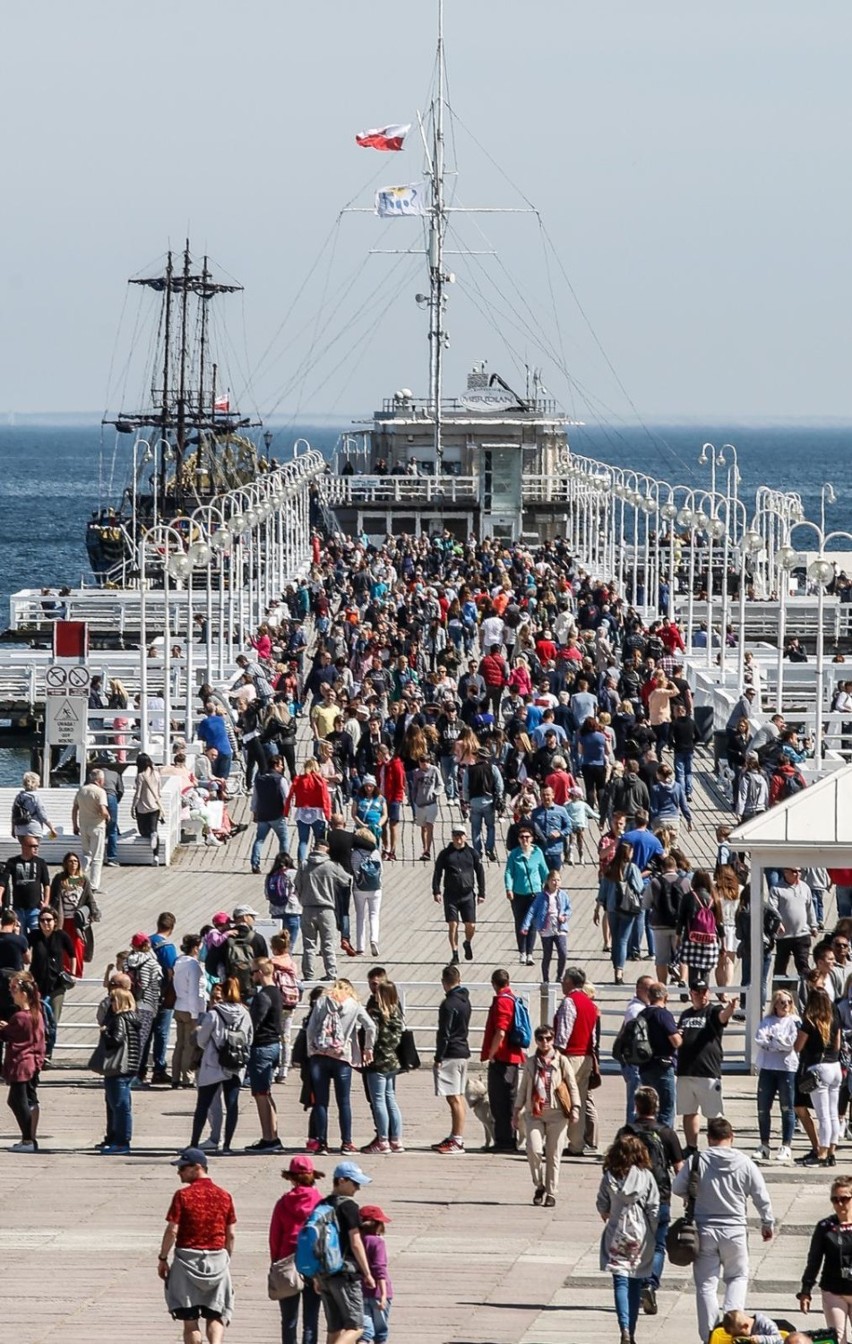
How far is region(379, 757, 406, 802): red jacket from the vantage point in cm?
2734

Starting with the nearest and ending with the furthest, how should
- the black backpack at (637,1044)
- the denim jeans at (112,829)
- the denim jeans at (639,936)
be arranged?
the black backpack at (637,1044) < the denim jeans at (639,936) < the denim jeans at (112,829)

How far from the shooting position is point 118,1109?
1720 centimetres

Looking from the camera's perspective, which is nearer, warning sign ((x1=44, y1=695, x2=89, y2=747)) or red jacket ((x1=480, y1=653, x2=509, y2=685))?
warning sign ((x1=44, y1=695, x2=89, y2=747))

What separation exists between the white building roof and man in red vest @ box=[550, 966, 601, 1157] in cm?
243

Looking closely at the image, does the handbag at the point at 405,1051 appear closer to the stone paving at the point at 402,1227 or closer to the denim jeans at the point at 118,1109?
the stone paving at the point at 402,1227

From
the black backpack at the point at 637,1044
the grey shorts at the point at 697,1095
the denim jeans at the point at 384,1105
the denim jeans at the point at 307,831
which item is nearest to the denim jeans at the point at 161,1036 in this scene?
the denim jeans at the point at 384,1105

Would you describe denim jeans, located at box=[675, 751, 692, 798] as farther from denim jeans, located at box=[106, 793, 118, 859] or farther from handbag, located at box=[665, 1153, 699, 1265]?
handbag, located at box=[665, 1153, 699, 1265]

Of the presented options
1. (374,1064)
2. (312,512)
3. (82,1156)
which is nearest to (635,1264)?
(374,1064)

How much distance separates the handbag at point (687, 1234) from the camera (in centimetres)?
1280

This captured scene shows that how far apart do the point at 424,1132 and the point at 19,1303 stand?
4.37m

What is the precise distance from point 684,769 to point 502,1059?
45.8 ft

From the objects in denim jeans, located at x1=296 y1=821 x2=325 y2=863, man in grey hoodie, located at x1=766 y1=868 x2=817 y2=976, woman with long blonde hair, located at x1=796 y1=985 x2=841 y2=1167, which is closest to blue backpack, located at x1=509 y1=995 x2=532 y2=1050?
woman with long blonde hair, located at x1=796 y1=985 x2=841 y2=1167

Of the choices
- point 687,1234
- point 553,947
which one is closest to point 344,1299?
point 687,1234

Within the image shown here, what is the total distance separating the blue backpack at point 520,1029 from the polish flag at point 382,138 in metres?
75.6
